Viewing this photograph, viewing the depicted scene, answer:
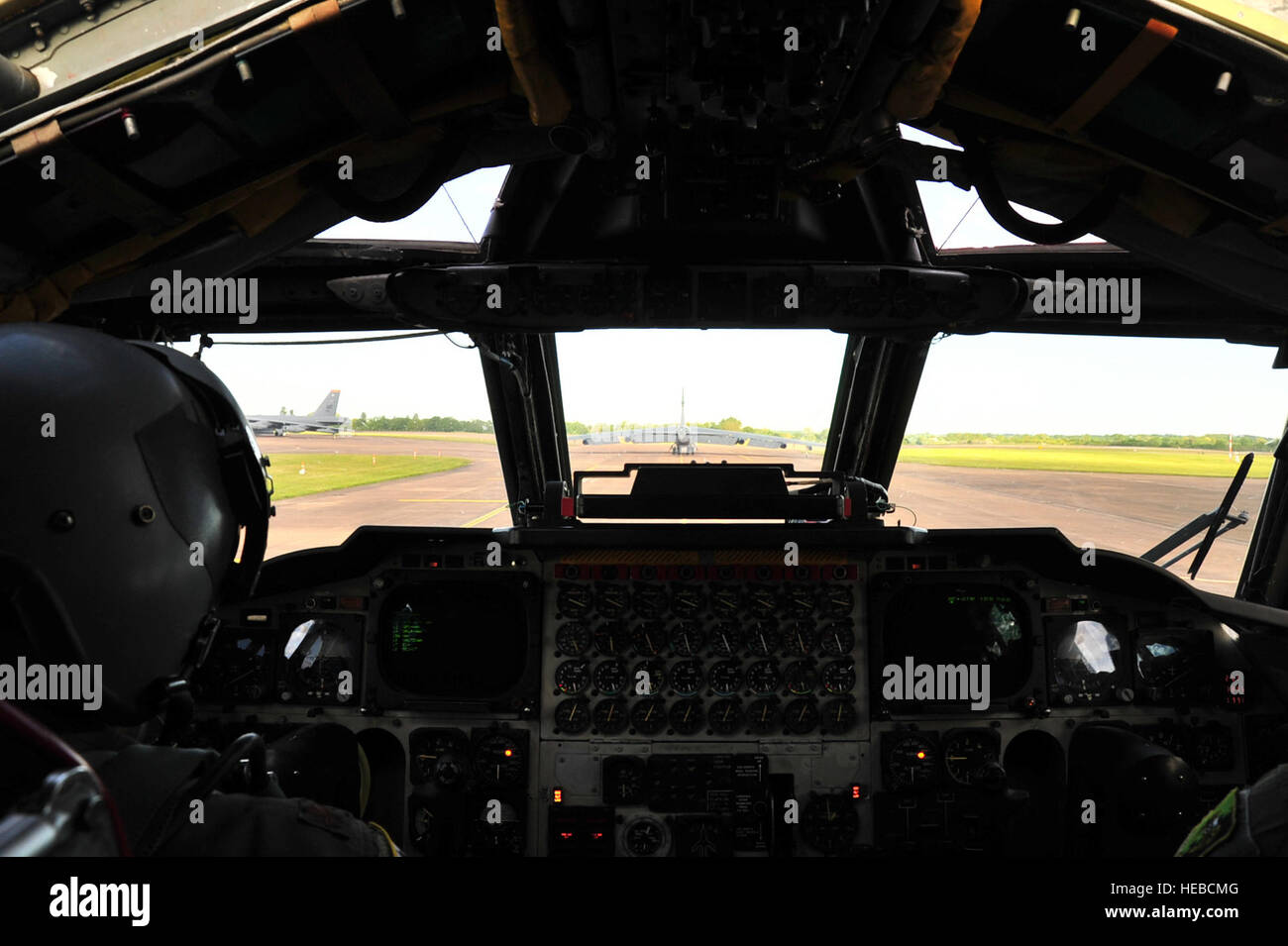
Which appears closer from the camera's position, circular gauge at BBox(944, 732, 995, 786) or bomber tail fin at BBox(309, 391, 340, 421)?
circular gauge at BBox(944, 732, 995, 786)

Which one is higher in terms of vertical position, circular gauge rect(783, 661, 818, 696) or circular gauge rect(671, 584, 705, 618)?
circular gauge rect(671, 584, 705, 618)

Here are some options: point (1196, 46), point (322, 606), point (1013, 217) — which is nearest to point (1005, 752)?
point (1013, 217)

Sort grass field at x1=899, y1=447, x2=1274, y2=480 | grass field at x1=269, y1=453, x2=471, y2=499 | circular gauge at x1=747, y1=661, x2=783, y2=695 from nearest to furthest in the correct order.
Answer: circular gauge at x1=747, y1=661, x2=783, y2=695, grass field at x1=899, y1=447, x2=1274, y2=480, grass field at x1=269, y1=453, x2=471, y2=499

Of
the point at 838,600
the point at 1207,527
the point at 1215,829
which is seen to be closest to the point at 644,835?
the point at 838,600

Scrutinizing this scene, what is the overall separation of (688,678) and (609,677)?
1.02 feet

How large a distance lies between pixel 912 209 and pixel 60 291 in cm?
272

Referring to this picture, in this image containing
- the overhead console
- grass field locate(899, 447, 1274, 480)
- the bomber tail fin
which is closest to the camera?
the overhead console

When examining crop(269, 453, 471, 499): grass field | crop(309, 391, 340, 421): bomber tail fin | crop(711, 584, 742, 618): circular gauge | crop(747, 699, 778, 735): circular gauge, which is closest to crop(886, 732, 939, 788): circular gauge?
crop(747, 699, 778, 735): circular gauge

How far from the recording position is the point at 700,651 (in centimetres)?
292

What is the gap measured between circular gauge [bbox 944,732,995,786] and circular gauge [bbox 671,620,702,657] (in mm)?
1046

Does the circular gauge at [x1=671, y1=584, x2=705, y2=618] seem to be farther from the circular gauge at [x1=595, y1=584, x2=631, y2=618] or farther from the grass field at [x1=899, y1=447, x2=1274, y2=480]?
the grass field at [x1=899, y1=447, x2=1274, y2=480]

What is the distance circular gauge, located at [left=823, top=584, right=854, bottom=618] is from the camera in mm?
2930

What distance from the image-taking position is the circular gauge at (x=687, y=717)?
2.87 meters
